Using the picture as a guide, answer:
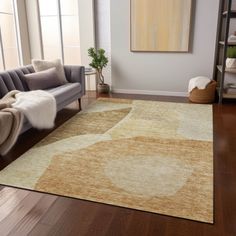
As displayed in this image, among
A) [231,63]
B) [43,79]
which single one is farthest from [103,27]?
[231,63]

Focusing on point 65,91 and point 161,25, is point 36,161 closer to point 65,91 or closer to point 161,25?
point 65,91

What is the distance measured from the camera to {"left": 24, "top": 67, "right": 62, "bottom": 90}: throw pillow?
11.6 feet

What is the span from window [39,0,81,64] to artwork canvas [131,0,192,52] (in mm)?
1203

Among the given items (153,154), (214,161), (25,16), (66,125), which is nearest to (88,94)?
(66,125)

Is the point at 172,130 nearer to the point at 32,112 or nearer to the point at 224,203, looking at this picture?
the point at 224,203

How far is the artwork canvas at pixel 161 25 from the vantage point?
14.1ft

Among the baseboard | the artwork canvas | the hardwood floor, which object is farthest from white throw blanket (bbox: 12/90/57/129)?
the artwork canvas

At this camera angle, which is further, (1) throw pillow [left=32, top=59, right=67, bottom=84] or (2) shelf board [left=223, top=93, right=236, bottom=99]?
(2) shelf board [left=223, top=93, right=236, bottom=99]

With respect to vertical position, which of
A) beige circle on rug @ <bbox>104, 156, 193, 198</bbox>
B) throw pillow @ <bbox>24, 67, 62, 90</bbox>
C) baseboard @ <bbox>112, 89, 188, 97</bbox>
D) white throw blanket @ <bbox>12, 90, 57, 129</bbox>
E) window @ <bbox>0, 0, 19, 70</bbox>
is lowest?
beige circle on rug @ <bbox>104, 156, 193, 198</bbox>

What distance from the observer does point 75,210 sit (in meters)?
1.82

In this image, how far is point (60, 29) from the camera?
5133 millimetres

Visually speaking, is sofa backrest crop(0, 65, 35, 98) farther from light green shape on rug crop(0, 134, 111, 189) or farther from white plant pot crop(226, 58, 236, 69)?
white plant pot crop(226, 58, 236, 69)

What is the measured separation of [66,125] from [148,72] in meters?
2.08

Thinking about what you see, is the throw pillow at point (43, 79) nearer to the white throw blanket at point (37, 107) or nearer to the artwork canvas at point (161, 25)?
the white throw blanket at point (37, 107)
